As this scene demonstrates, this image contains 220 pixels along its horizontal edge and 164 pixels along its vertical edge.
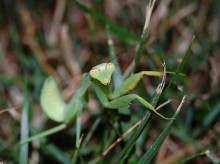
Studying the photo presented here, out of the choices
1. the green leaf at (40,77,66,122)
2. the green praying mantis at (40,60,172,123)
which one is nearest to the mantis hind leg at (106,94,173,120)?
the green praying mantis at (40,60,172,123)

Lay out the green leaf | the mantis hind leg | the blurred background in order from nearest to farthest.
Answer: the mantis hind leg → the green leaf → the blurred background

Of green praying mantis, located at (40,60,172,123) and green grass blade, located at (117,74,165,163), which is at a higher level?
green praying mantis, located at (40,60,172,123)

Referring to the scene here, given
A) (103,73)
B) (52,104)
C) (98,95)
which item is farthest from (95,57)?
(103,73)

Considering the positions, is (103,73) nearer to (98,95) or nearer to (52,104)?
(98,95)

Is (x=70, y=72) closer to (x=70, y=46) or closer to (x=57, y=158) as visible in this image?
(x=70, y=46)

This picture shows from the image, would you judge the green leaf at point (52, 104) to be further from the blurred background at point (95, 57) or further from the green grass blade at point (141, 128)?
the green grass blade at point (141, 128)

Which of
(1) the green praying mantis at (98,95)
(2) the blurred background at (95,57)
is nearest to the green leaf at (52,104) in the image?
(1) the green praying mantis at (98,95)

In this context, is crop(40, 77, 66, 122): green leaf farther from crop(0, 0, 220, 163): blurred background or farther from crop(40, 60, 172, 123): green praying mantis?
crop(0, 0, 220, 163): blurred background
